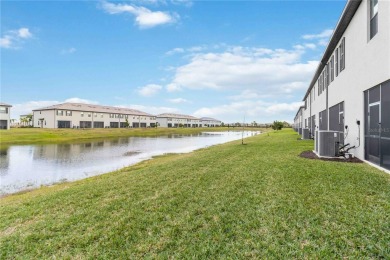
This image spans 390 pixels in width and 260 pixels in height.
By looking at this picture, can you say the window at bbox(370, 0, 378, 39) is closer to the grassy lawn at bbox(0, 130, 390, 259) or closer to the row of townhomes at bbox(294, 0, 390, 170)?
the row of townhomes at bbox(294, 0, 390, 170)

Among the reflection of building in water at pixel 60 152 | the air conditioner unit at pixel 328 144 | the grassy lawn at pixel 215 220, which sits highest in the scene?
the air conditioner unit at pixel 328 144

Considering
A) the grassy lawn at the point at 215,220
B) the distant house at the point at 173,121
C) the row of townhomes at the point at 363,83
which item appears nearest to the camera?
the grassy lawn at the point at 215,220

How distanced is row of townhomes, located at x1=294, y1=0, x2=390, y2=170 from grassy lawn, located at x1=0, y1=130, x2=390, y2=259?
2.11 meters

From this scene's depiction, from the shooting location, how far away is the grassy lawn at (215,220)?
3901 mm

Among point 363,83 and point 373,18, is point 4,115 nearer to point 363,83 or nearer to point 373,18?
point 363,83

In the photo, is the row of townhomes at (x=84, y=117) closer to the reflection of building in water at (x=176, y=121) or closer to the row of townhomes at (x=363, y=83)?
the reflection of building in water at (x=176, y=121)

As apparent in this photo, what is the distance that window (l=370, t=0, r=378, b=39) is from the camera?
9.20 meters

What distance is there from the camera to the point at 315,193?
615 cm

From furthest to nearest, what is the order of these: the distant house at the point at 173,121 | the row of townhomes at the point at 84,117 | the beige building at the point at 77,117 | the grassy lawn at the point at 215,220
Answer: the distant house at the point at 173,121, the row of townhomes at the point at 84,117, the beige building at the point at 77,117, the grassy lawn at the point at 215,220

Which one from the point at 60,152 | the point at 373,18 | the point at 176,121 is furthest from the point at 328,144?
the point at 176,121

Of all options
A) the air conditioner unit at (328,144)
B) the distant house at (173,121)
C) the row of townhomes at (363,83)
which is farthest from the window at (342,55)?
the distant house at (173,121)

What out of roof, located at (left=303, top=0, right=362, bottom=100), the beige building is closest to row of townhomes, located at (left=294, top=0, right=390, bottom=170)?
roof, located at (left=303, top=0, right=362, bottom=100)

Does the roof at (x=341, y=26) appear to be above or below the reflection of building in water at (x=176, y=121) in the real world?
above

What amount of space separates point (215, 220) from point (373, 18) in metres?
9.58
